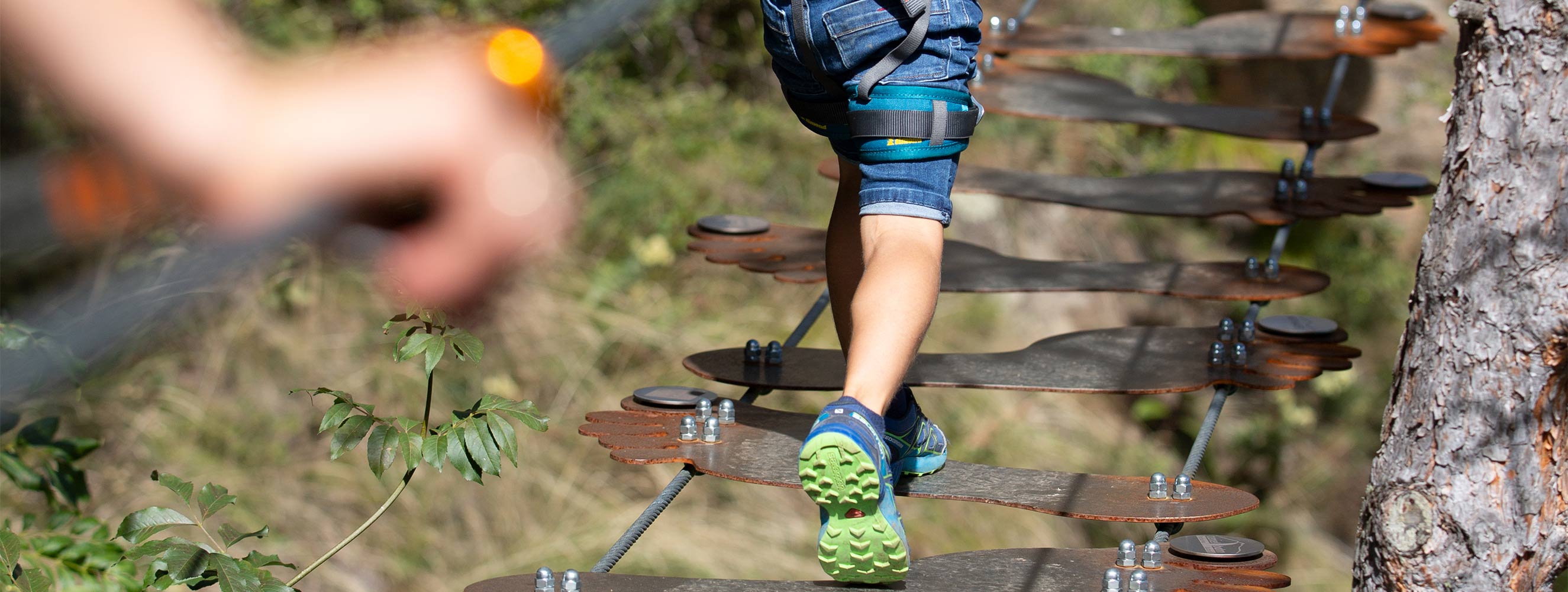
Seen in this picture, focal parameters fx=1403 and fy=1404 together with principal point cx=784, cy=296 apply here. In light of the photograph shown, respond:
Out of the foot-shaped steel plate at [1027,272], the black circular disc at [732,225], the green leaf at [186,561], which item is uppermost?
the black circular disc at [732,225]

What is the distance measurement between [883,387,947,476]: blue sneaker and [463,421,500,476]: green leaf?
561 mm

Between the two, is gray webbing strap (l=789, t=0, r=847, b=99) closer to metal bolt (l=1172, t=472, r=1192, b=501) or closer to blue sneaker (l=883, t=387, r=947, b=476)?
blue sneaker (l=883, t=387, r=947, b=476)

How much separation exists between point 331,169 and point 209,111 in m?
0.05

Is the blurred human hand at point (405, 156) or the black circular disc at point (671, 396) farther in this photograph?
the black circular disc at point (671, 396)

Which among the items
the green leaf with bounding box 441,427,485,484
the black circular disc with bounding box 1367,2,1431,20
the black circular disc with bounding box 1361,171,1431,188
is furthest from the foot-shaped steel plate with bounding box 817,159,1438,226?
the green leaf with bounding box 441,427,485,484

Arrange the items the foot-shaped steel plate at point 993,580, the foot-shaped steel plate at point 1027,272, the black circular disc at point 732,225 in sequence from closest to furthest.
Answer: the foot-shaped steel plate at point 993,580, the foot-shaped steel plate at point 1027,272, the black circular disc at point 732,225

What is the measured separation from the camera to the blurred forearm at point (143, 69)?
16.8 inches

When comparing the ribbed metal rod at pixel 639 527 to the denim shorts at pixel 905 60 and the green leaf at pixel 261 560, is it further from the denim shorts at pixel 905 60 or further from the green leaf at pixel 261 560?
the denim shorts at pixel 905 60

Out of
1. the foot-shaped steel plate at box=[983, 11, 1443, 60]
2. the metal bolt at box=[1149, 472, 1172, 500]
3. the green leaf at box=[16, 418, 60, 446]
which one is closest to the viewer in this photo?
the metal bolt at box=[1149, 472, 1172, 500]

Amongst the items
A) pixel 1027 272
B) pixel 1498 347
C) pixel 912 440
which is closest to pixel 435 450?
pixel 912 440

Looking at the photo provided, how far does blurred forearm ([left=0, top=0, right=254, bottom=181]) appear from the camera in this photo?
0.43 metres

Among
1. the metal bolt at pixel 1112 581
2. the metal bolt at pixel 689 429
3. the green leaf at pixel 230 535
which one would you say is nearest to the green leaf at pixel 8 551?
the green leaf at pixel 230 535

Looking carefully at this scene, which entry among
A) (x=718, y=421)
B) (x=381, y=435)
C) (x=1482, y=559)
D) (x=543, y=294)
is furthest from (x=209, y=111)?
(x=543, y=294)

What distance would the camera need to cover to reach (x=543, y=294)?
4566mm
